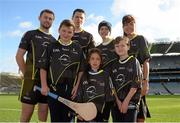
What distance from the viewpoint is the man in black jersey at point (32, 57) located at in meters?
6.11

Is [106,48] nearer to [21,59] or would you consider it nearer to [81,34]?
[81,34]

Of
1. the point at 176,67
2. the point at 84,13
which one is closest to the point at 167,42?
the point at 176,67

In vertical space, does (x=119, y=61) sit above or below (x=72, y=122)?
above

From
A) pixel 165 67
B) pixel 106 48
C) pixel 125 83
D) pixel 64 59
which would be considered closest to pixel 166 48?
pixel 165 67

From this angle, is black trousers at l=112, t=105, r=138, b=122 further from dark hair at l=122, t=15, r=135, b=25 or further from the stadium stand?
the stadium stand

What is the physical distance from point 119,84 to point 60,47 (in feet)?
3.47

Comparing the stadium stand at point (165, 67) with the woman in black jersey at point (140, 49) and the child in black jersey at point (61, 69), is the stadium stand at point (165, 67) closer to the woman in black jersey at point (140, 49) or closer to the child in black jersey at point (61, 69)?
Result: the woman in black jersey at point (140, 49)

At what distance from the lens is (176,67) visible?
64125 millimetres

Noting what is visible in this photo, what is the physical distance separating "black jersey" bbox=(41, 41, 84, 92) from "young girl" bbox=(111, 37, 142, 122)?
2.03 ft

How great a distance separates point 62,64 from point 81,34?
114cm

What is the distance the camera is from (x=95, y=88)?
5.64m

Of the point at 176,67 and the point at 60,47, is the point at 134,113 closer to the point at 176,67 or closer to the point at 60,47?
the point at 60,47

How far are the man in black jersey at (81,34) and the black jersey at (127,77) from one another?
1040 millimetres

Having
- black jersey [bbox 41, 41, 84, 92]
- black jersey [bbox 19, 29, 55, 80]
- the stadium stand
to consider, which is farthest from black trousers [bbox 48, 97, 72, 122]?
the stadium stand
